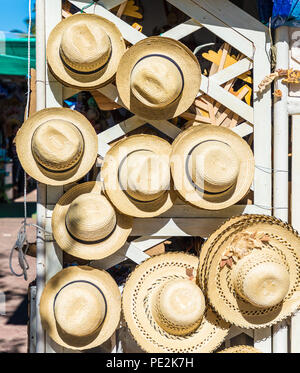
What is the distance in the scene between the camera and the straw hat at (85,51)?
2.59 m

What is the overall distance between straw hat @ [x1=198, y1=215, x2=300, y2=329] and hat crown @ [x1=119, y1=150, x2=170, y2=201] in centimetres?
57

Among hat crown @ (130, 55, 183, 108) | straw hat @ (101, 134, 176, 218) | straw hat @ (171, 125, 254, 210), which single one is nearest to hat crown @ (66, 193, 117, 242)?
straw hat @ (101, 134, 176, 218)

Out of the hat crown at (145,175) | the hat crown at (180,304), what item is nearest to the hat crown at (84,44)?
the hat crown at (145,175)

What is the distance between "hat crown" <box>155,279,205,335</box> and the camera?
256 centimetres

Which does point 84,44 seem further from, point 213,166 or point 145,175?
point 213,166

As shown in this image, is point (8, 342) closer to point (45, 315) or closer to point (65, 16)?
point (45, 315)

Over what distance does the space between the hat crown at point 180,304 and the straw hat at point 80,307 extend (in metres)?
0.42

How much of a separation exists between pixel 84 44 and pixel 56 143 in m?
0.70

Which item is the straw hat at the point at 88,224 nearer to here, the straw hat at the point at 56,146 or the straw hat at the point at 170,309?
the straw hat at the point at 56,146

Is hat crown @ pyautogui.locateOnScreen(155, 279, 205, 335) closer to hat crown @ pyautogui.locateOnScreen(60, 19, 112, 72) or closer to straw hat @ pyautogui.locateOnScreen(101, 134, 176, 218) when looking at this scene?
straw hat @ pyautogui.locateOnScreen(101, 134, 176, 218)

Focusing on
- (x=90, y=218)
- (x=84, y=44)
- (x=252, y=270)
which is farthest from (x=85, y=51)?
(x=252, y=270)

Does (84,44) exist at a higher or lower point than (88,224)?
higher

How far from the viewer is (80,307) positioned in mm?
2641

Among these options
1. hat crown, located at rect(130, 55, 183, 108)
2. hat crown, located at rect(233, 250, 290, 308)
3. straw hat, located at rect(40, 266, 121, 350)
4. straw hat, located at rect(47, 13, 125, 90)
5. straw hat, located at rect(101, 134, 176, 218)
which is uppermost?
straw hat, located at rect(47, 13, 125, 90)
